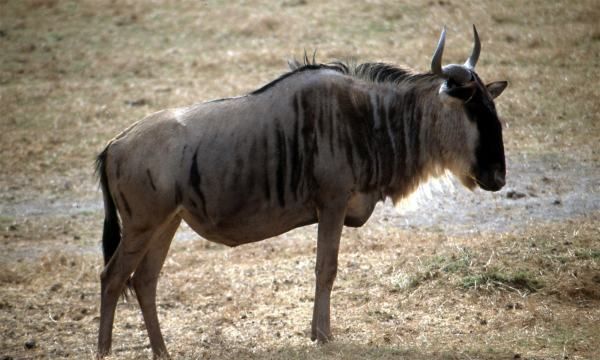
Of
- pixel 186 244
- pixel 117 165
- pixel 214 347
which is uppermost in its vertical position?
pixel 117 165

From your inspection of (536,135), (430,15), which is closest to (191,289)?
(536,135)

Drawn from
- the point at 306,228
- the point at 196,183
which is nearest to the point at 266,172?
the point at 196,183

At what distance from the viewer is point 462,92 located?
6457 millimetres

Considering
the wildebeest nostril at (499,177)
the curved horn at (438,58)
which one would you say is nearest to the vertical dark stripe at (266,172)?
the curved horn at (438,58)

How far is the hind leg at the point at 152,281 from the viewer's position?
22.5 feet

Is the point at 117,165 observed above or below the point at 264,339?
A: above

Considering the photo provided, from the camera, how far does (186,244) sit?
1009 cm

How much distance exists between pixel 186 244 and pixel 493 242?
11.5ft

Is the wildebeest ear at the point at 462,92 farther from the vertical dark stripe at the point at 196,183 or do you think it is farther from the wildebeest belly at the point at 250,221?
the vertical dark stripe at the point at 196,183

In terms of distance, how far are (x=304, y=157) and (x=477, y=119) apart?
1276 mm

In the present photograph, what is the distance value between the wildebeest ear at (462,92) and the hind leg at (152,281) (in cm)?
223

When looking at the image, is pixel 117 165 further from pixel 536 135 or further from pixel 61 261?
pixel 536 135

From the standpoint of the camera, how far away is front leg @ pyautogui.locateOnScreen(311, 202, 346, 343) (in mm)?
6453

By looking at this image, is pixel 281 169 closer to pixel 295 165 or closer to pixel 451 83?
pixel 295 165
